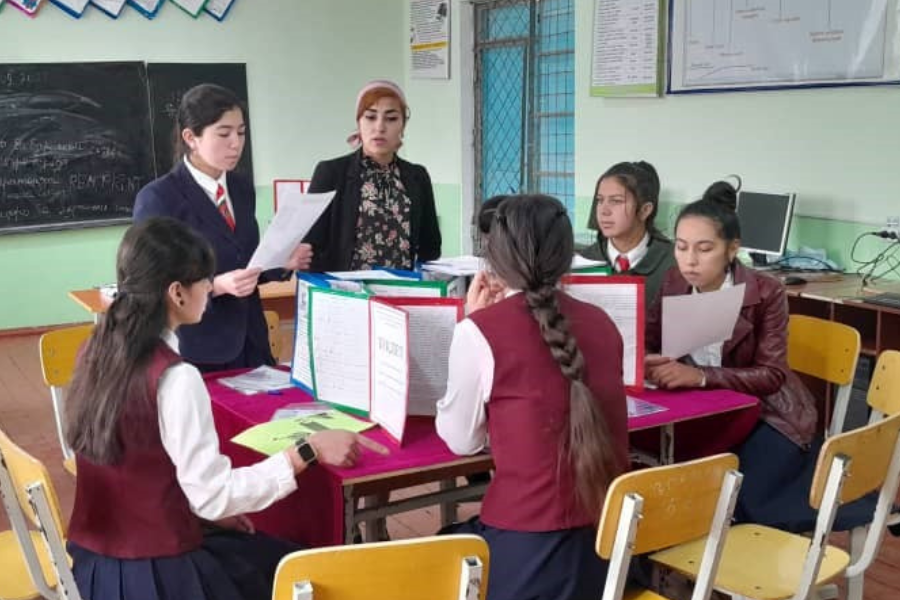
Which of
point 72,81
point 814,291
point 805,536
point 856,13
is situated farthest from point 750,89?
point 72,81

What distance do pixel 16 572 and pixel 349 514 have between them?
72 centimetres

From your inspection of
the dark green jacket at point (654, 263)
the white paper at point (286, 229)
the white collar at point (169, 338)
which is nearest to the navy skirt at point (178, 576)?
the white collar at point (169, 338)

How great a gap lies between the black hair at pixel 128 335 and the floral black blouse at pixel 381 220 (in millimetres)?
1325

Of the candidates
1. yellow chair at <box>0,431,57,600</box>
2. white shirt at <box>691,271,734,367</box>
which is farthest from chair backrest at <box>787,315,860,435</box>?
yellow chair at <box>0,431,57,600</box>

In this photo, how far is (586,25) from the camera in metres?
5.64

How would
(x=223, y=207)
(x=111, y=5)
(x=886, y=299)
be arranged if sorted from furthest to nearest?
1. (x=111, y=5)
2. (x=886, y=299)
3. (x=223, y=207)

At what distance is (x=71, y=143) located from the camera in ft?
21.2

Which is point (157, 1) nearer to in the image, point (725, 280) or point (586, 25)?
point (586, 25)

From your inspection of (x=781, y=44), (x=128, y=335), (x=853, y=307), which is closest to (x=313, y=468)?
(x=128, y=335)

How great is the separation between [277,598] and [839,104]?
3770 millimetres

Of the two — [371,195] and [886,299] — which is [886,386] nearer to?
[886,299]

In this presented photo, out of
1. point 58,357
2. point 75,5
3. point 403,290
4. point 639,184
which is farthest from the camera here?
point 75,5

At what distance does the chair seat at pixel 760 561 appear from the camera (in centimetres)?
192

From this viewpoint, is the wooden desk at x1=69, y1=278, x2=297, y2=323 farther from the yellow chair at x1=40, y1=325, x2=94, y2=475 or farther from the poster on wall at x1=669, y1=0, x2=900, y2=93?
the poster on wall at x1=669, y1=0, x2=900, y2=93
